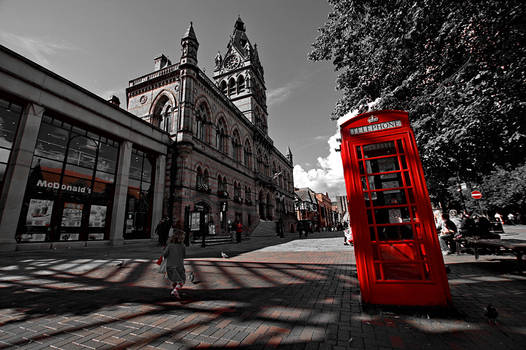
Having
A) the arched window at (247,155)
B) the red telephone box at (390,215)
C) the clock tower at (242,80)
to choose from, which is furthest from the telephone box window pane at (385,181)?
the clock tower at (242,80)

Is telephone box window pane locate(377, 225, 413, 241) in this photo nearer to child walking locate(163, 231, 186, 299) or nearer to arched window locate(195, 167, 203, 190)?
child walking locate(163, 231, 186, 299)

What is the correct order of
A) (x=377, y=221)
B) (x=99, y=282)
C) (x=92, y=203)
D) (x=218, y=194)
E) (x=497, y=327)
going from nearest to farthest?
1. (x=497, y=327)
2. (x=377, y=221)
3. (x=99, y=282)
4. (x=92, y=203)
5. (x=218, y=194)

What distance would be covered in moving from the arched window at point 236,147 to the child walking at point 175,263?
20643mm

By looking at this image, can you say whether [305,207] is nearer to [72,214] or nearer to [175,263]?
[72,214]

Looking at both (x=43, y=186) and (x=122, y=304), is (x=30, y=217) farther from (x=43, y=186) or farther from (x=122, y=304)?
(x=122, y=304)

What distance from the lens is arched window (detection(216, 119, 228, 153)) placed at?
2269 cm

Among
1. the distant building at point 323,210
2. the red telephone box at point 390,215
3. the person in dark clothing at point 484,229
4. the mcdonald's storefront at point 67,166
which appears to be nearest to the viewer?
the red telephone box at point 390,215

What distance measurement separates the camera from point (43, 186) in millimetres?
10875

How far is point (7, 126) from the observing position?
10125mm

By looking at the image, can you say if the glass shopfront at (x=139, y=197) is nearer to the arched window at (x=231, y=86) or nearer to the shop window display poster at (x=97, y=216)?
the shop window display poster at (x=97, y=216)

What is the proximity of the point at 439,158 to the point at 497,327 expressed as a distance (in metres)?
6.39

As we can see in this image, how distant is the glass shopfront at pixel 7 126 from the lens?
9.68m

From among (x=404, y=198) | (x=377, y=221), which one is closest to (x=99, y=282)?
(x=377, y=221)

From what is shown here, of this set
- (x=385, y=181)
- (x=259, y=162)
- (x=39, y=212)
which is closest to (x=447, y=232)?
(x=385, y=181)
